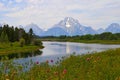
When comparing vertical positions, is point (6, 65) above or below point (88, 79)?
above

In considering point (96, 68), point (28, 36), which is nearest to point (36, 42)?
point (28, 36)

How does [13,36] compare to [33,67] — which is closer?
[33,67]

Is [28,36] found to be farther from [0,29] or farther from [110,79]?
[110,79]

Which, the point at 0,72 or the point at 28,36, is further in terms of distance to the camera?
the point at 28,36

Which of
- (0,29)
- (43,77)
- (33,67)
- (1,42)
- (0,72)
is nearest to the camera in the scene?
(43,77)

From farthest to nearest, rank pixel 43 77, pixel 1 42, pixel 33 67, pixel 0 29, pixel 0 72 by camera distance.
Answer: pixel 0 29 → pixel 1 42 → pixel 33 67 → pixel 0 72 → pixel 43 77

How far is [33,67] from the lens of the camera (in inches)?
578

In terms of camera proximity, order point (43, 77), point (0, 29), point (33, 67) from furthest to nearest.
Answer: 1. point (0, 29)
2. point (33, 67)
3. point (43, 77)

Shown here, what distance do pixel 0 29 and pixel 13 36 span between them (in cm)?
940

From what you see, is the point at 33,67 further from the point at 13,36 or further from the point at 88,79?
the point at 13,36

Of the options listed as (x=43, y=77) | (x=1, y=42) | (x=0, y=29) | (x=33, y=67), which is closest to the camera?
(x=43, y=77)

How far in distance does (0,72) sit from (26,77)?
1486 mm

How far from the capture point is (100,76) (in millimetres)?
12672

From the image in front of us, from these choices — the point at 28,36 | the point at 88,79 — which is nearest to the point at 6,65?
the point at 88,79
